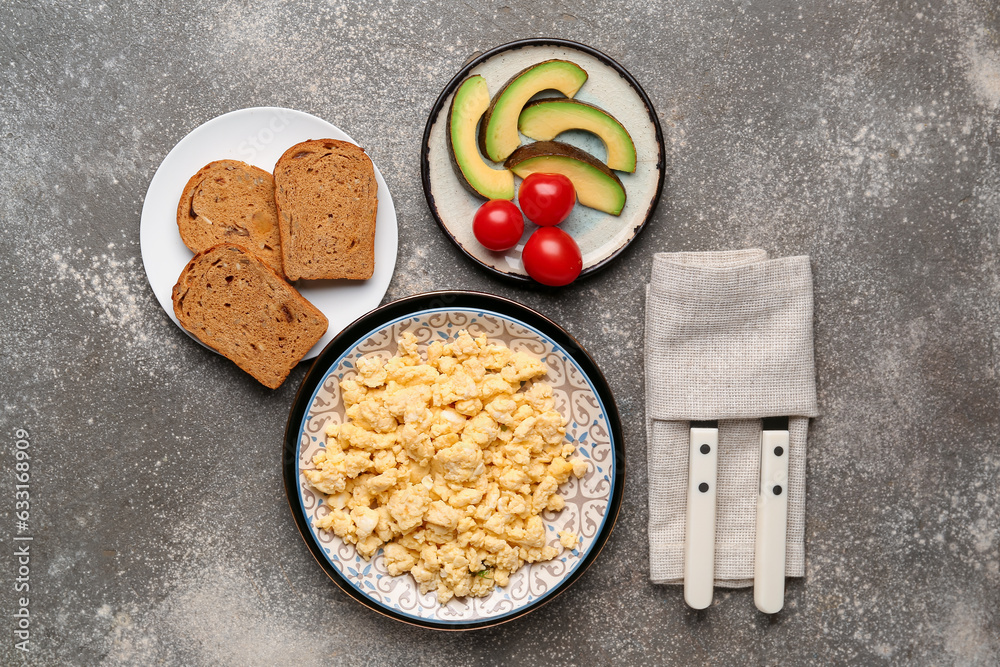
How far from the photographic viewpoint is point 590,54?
202cm

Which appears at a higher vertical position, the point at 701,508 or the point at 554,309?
the point at 554,309

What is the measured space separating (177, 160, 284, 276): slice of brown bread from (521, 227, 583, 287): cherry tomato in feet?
2.87

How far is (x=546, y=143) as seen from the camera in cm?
197

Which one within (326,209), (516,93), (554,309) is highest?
(516,93)

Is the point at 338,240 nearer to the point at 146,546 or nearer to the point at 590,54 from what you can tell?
the point at 590,54

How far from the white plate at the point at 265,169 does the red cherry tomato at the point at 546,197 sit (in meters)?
0.46

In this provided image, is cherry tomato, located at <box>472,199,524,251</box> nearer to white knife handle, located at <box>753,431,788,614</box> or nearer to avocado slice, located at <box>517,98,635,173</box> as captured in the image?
avocado slice, located at <box>517,98,635,173</box>

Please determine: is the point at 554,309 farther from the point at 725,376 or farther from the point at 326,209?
the point at 326,209

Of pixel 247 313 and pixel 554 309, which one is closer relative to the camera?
pixel 247 313

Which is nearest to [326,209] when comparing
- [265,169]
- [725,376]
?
[265,169]

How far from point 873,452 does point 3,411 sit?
3.07m

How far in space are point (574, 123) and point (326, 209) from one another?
86 cm

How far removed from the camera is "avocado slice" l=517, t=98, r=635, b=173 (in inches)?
77.5

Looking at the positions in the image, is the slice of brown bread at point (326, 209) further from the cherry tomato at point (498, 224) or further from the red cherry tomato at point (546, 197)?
the red cherry tomato at point (546, 197)
